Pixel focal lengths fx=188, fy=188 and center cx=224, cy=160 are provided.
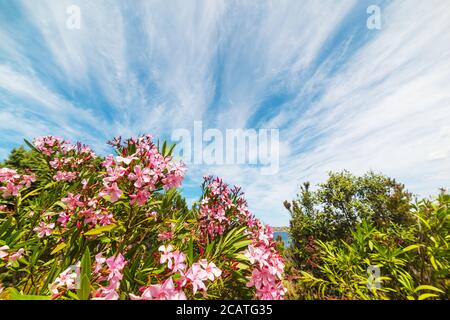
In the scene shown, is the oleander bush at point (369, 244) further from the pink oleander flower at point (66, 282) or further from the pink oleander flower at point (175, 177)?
the pink oleander flower at point (66, 282)

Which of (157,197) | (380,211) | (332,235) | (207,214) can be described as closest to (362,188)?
(380,211)

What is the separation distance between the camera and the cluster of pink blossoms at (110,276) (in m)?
0.75

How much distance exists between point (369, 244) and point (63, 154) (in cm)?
409

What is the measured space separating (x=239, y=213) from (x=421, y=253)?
1.82 metres

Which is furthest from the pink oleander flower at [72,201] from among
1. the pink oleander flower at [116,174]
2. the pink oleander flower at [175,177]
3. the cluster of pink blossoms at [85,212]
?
the pink oleander flower at [175,177]

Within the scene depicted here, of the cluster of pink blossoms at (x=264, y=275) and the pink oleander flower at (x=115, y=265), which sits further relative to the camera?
the cluster of pink blossoms at (x=264, y=275)

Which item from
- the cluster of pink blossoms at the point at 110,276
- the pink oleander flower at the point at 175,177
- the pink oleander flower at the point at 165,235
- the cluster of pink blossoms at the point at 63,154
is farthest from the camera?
the cluster of pink blossoms at the point at 63,154

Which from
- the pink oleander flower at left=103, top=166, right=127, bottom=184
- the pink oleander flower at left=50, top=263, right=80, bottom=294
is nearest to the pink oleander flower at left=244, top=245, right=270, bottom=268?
the pink oleander flower at left=50, top=263, right=80, bottom=294

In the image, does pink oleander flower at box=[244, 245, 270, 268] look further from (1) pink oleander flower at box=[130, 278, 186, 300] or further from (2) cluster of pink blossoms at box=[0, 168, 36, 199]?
(2) cluster of pink blossoms at box=[0, 168, 36, 199]

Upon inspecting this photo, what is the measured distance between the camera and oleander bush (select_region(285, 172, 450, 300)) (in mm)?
1654

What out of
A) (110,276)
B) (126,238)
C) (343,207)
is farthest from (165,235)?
(343,207)

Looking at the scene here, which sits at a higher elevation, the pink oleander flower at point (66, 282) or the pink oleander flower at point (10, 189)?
the pink oleander flower at point (10, 189)
